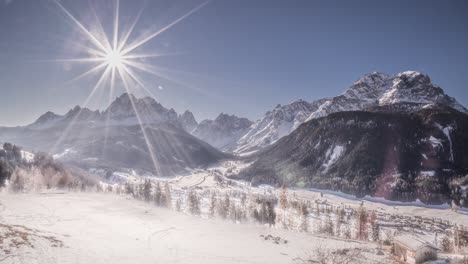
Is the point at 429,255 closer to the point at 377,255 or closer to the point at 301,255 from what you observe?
the point at 377,255

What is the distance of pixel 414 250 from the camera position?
41312 mm

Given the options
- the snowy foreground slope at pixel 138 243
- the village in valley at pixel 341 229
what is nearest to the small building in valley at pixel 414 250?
the village in valley at pixel 341 229

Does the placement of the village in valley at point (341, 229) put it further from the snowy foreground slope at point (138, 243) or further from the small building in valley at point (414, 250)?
the snowy foreground slope at point (138, 243)

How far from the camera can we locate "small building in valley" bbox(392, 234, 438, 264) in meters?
41.0

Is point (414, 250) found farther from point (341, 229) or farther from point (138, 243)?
point (341, 229)

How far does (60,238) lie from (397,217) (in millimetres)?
184225

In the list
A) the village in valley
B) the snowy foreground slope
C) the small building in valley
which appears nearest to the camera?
the snowy foreground slope

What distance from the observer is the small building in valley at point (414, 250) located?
40969mm

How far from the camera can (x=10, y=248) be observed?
29.8 m

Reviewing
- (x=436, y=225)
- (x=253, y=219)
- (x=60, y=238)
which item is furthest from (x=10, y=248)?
(x=436, y=225)

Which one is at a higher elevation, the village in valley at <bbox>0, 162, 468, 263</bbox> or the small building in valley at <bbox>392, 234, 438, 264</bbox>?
the small building in valley at <bbox>392, 234, 438, 264</bbox>

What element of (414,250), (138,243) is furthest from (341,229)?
(138,243)

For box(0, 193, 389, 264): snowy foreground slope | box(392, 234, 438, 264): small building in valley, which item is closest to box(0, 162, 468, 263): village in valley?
box(392, 234, 438, 264): small building in valley

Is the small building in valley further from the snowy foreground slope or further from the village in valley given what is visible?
the snowy foreground slope
